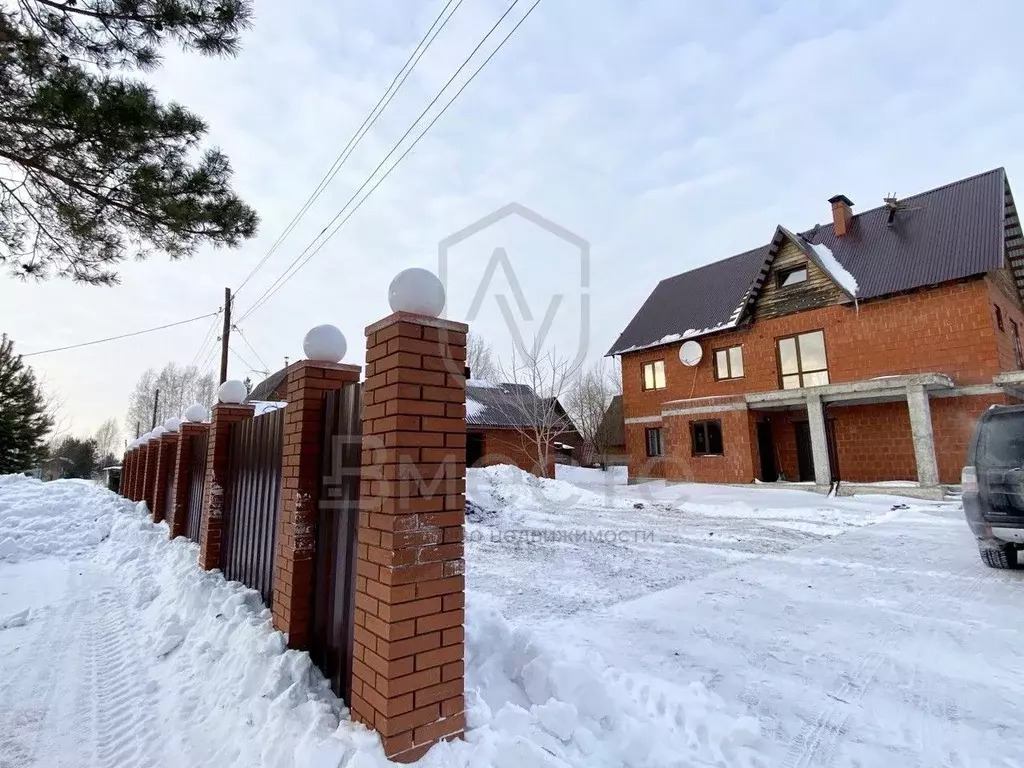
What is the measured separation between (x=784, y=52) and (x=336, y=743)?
8004mm

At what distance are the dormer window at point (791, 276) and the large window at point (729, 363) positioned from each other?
2.45 metres

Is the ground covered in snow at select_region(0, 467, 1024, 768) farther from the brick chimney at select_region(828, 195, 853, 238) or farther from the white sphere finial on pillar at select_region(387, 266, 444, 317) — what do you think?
the brick chimney at select_region(828, 195, 853, 238)

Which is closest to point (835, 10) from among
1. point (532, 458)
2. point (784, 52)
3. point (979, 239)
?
point (784, 52)

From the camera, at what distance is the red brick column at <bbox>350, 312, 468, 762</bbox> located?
1.83 meters

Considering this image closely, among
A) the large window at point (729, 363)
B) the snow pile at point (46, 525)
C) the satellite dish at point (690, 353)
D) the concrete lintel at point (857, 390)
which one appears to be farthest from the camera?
the satellite dish at point (690, 353)

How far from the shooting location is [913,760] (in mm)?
2123

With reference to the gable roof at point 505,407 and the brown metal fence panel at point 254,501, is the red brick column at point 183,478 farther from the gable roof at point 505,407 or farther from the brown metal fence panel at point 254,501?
the gable roof at point 505,407

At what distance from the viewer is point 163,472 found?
8.39m

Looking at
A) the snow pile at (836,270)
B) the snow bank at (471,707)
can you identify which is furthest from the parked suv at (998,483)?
the snow pile at (836,270)

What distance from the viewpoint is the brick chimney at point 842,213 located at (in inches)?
624

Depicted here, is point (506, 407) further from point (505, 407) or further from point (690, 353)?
point (690, 353)

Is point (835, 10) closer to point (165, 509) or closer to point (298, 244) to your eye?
point (298, 244)

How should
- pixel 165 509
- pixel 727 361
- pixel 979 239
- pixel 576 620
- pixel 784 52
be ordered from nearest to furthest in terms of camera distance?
pixel 576 620 < pixel 784 52 < pixel 165 509 < pixel 979 239 < pixel 727 361

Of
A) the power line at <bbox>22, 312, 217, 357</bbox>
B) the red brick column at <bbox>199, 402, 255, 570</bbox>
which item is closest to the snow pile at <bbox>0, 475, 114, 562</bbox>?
the red brick column at <bbox>199, 402, 255, 570</bbox>
